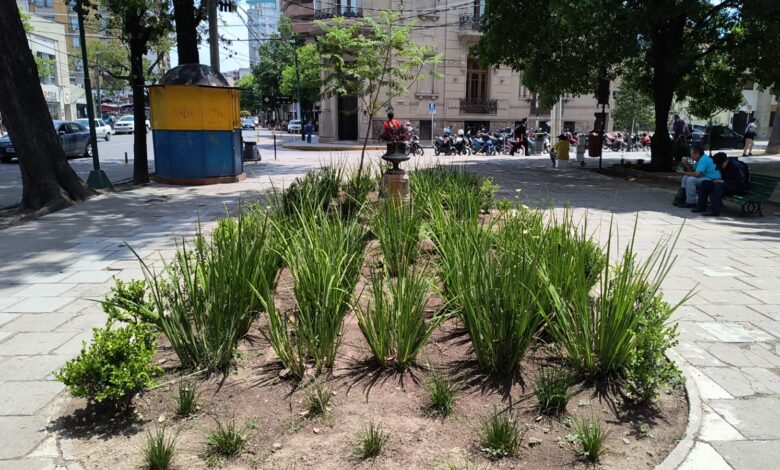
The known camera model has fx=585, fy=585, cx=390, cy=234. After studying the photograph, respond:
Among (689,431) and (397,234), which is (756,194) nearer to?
(397,234)

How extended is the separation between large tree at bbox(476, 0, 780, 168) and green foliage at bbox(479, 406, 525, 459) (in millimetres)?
11416

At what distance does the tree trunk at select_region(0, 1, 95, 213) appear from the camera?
388 inches

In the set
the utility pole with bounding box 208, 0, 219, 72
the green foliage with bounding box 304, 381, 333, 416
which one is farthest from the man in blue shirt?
the utility pole with bounding box 208, 0, 219, 72

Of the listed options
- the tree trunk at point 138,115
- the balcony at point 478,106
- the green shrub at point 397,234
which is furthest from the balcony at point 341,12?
the green shrub at point 397,234

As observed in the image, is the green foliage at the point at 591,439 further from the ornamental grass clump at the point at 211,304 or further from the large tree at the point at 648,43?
the large tree at the point at 648,43

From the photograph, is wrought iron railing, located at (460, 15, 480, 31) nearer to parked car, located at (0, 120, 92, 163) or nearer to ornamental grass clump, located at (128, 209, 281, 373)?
parked car, located at (0, 120, 92, 163)

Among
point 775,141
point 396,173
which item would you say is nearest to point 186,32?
point 396,173

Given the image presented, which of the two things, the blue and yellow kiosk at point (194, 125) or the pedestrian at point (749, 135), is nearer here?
the blue and yellow kiosk at point (194, 125)

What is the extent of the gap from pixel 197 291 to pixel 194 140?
11162mm

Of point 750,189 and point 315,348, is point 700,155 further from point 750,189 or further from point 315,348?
point 315,348

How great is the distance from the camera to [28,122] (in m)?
10.2

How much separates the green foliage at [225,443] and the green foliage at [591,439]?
1.70 m

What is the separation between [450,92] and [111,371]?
3684 centimetres

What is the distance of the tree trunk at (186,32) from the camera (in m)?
14.9
